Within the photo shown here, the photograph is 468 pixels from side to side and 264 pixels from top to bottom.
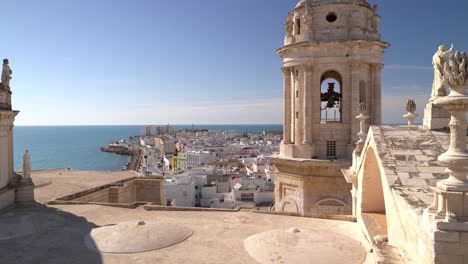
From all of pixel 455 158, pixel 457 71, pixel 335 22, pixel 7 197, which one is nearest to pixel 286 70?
pixel 335 22

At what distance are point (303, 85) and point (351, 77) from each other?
187 centimetres

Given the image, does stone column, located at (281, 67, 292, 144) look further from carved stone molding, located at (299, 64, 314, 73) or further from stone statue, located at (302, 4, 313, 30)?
stone statue, located at (302, 4, 313, 30)

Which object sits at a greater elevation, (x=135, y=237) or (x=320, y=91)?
(x=320, y=91)

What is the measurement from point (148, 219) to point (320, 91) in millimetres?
8466

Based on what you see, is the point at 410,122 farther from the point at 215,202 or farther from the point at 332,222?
the point at 215,202

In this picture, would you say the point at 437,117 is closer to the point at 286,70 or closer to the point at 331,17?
the point at 331,17

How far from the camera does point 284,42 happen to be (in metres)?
16.3

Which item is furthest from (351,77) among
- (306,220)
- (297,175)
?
(306,220)

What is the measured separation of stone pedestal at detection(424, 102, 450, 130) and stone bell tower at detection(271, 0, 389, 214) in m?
6.35

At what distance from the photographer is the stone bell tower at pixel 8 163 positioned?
12922 millimetres

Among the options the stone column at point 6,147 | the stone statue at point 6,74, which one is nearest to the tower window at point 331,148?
the stone column at point 6,147

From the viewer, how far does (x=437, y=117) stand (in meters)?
8.24

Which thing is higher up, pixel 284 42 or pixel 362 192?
pixel 284 42

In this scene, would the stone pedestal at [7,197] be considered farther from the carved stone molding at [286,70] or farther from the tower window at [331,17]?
the tower window at [331,17]
